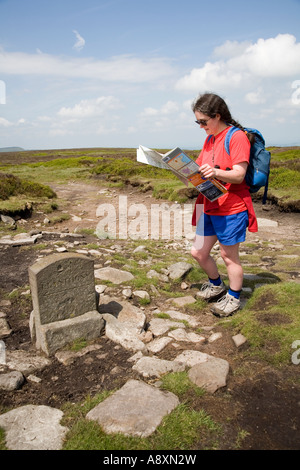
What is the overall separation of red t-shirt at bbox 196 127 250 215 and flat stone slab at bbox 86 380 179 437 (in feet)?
7.67

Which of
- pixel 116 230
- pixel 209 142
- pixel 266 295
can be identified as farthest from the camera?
pixel 116 230

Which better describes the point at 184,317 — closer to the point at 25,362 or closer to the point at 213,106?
the point at 25,362

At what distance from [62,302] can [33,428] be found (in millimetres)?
1717

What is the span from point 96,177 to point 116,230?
16.2m

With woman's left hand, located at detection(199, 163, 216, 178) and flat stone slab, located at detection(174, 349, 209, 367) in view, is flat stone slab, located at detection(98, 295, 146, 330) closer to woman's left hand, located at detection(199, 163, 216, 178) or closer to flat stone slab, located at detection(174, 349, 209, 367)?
flat stone slab, located at detection(174, 349, 209, 367)

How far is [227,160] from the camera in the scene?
4305 mm

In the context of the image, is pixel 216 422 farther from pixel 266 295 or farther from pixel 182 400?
pixel 266 295

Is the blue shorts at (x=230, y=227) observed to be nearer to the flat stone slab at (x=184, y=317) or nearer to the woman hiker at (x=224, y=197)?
the woman hiker at (x=224, y=197)

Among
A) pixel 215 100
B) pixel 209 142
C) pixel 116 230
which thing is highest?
pixel 215 100

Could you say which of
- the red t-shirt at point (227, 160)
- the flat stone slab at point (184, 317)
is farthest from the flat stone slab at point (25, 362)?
the red t-shirt at point (227, 160)

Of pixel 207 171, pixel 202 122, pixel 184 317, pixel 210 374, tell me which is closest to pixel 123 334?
pixel 184 317

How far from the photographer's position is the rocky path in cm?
297

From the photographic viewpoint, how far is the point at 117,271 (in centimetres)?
674
